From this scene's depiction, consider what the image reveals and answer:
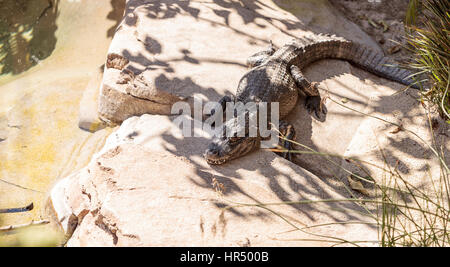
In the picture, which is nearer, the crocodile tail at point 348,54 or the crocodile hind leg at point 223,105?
the crocodile hind leg at point 223,105

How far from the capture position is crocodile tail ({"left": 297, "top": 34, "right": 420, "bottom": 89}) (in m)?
5.10

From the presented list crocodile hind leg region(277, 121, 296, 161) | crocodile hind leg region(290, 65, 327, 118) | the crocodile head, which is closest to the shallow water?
the crocodile head

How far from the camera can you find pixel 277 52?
16.5 ft

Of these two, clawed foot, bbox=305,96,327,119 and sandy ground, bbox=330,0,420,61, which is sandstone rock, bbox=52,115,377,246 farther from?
sandy ground, bbox=330,0,420,61

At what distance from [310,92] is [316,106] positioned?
21 cm

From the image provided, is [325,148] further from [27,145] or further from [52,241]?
[27,145]

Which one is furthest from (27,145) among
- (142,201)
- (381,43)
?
(381,43)

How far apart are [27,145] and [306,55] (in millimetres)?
3961

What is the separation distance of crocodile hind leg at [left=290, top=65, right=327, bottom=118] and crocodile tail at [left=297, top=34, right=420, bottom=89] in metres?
0.42

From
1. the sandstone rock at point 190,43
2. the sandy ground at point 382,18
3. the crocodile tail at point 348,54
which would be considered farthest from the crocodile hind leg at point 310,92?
the sandy ground at point 382,18

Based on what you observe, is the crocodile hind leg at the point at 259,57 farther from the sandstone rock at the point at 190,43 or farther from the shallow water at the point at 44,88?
the shallow water at the point at 44,88

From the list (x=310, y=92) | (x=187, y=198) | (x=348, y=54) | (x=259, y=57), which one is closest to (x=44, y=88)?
(x=259, y=57)

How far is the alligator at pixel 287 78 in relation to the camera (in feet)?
13.0

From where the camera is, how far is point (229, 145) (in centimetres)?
384
